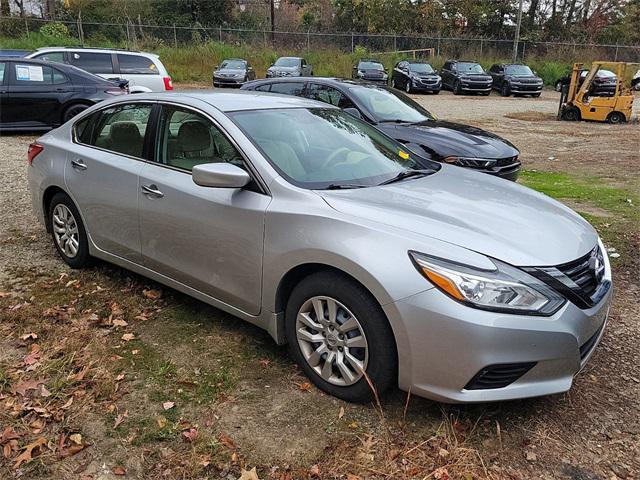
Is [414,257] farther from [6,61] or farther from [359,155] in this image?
[6,61]

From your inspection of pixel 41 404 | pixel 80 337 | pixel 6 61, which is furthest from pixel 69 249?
pixel 6 61

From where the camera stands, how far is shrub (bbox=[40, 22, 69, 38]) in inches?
1174

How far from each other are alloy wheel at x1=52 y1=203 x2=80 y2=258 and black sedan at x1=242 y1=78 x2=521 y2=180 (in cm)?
400

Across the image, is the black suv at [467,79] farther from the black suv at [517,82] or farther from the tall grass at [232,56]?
the tall grass at [232,56]

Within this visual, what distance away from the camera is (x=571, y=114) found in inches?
723

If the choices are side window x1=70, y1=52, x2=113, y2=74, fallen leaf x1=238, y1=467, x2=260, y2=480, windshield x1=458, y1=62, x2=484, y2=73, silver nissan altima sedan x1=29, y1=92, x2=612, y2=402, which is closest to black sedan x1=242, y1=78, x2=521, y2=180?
silver nissan altima sedan x1=29, y1=92, x2=612, y2=402

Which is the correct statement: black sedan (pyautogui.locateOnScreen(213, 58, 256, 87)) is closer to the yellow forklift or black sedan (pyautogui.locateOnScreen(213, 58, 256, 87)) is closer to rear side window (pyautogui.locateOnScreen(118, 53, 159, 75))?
rear side window (pyautogui.locateOnScreen(118, 53, 159, 75))

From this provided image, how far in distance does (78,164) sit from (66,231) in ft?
2.11

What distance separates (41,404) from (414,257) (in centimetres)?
207

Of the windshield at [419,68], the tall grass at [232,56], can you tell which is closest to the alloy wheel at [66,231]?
the windshield at [419,68]

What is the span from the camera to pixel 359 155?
3.77 m

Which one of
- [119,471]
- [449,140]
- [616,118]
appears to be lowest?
[119,471]

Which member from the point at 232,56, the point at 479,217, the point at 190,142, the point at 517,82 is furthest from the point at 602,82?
the point at 232,56

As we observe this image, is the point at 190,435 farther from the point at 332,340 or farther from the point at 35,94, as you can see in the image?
the point at 35,94
